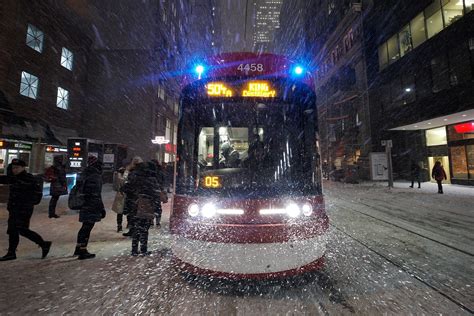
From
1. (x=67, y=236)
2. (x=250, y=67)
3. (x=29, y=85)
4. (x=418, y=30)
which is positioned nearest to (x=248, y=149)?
(x=250, y=67)

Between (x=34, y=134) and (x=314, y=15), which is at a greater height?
(x=314, y=15)

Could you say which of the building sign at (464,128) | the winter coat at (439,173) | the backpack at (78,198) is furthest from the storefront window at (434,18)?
the backpack at (78,198)

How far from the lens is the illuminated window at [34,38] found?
16.0m

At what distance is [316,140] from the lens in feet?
12.1

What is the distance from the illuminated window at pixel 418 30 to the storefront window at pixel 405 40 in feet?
1.50

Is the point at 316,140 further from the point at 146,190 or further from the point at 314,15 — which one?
the point at 314,15

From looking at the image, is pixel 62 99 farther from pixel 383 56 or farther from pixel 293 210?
pixel 383 56

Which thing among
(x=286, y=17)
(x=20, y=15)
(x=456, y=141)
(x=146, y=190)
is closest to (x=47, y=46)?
(x=20, y=15)

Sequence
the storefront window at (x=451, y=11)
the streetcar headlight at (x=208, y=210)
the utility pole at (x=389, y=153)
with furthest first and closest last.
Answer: the utility pole at (x=389, y=153)
the storefront window at (x=451, y=11)
the streetcar headlight at (x=208, y=210)

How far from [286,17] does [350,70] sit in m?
76.4

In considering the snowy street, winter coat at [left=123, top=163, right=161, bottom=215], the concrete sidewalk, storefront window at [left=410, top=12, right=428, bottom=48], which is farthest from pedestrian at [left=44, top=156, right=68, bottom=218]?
storefront window at [left=410, top=12, right=428, bottom=48]

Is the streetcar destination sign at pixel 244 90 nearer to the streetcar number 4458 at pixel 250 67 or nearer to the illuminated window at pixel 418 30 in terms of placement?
the streetcar number 4458 at pixel 250 67

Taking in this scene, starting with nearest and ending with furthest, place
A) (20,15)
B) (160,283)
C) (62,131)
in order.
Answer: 1. (160,283)
2. (20,15)
3. (62,131)

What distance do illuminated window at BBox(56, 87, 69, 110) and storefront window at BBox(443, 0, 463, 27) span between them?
27.8 metres
